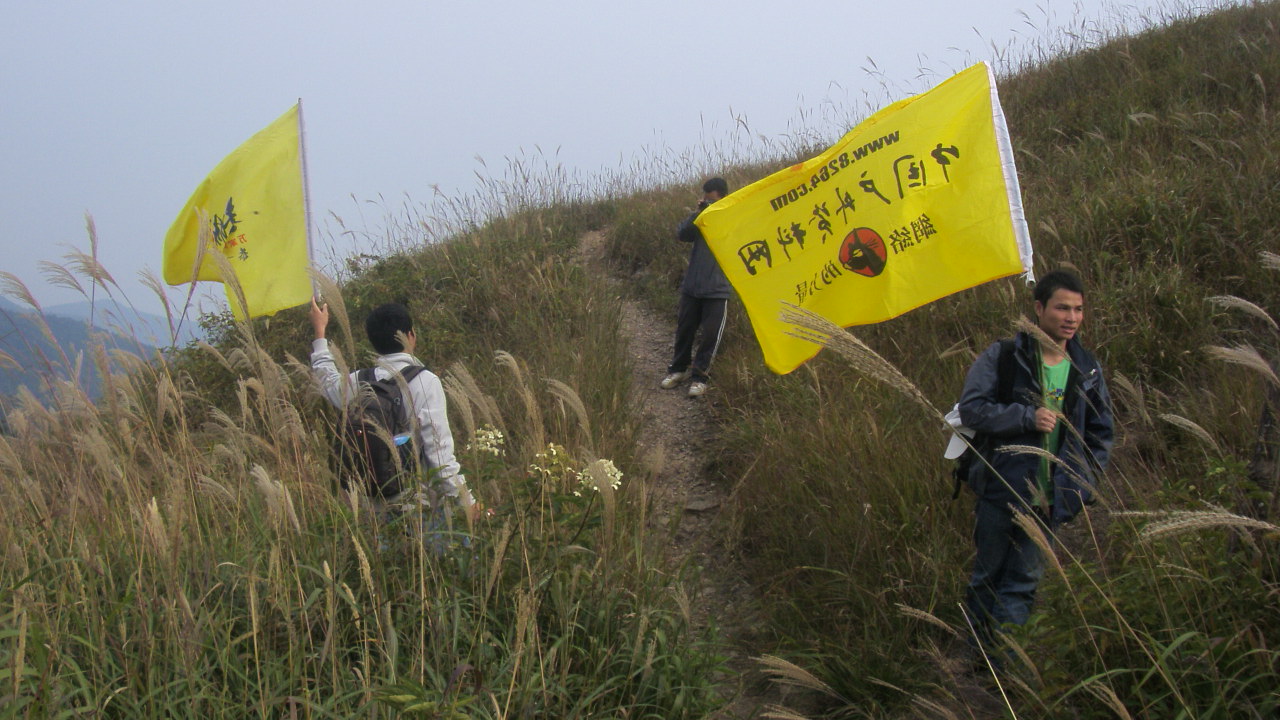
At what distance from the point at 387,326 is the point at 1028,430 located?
2767mm

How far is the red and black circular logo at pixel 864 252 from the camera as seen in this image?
507cm

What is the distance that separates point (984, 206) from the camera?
15.6 feet

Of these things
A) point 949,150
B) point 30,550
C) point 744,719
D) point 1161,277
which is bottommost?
point 744,719

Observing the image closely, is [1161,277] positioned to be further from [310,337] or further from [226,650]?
[310,337]

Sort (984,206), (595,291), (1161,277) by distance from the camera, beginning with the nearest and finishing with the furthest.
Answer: (984,206) → (1161,277) → (595,291)

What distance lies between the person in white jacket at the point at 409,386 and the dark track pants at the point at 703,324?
13.3 feet

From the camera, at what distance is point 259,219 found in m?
6.02

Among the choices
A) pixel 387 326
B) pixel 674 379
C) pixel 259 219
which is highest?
pixel 259 219

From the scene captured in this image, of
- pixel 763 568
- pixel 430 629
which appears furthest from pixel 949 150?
pixel 430 629

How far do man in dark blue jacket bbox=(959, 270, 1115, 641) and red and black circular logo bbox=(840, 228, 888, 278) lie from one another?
1.43m

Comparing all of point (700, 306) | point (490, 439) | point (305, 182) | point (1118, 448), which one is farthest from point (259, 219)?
point (1118, 448)

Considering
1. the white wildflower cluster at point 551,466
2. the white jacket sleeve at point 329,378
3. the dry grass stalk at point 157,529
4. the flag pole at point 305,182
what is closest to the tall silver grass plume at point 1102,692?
the white wildflower cluster at point 551,466

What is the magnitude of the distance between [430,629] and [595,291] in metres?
7.02

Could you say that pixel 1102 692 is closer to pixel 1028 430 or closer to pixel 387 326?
pixel 1028 430
